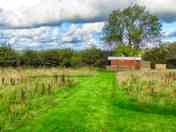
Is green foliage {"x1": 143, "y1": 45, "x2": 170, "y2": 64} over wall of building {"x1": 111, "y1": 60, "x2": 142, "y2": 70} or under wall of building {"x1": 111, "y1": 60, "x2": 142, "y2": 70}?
over

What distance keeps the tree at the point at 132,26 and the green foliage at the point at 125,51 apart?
1.18m

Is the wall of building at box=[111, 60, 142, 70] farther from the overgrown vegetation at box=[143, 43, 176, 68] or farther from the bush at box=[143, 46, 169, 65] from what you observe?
the bush at box=[143, 46, 169, 65]

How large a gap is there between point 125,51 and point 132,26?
17.5 feet

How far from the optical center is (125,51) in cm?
6588

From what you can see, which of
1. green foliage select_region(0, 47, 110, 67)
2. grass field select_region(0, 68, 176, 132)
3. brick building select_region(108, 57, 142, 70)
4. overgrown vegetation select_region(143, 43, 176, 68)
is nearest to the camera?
grass field select_region(0, 68, 176, 132)

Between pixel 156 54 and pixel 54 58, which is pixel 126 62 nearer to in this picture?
pixel 54 58

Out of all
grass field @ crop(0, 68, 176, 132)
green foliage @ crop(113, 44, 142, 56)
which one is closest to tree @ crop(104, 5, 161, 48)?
green foliage @ crop(113, 44, 142, 56)

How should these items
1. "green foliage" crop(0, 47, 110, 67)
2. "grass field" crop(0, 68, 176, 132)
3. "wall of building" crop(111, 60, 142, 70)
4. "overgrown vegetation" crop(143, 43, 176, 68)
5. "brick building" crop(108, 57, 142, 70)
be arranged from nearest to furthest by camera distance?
"grass field" crop(0, 68, 176, 132)
"green foliage" crop(0, 47, 110, 67)
"wall of building" crop(111, 60, 142, 70)
"brick building" crop(108, 57, 142, 70)
"overgrown vegetation" crop(143, 43, 176, 68)

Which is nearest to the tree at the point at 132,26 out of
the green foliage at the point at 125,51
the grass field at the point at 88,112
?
the green foliage at the point at 125,51

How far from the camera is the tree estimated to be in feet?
221

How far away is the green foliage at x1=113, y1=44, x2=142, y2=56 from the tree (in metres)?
1.18

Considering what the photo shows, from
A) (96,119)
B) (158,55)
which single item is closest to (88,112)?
(96,119)

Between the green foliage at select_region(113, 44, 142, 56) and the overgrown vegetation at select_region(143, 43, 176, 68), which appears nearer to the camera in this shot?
the overgrown vegetation at select_region(143, 43, 176, 68)

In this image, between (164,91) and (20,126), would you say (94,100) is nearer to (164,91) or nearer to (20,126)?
(164,91)
